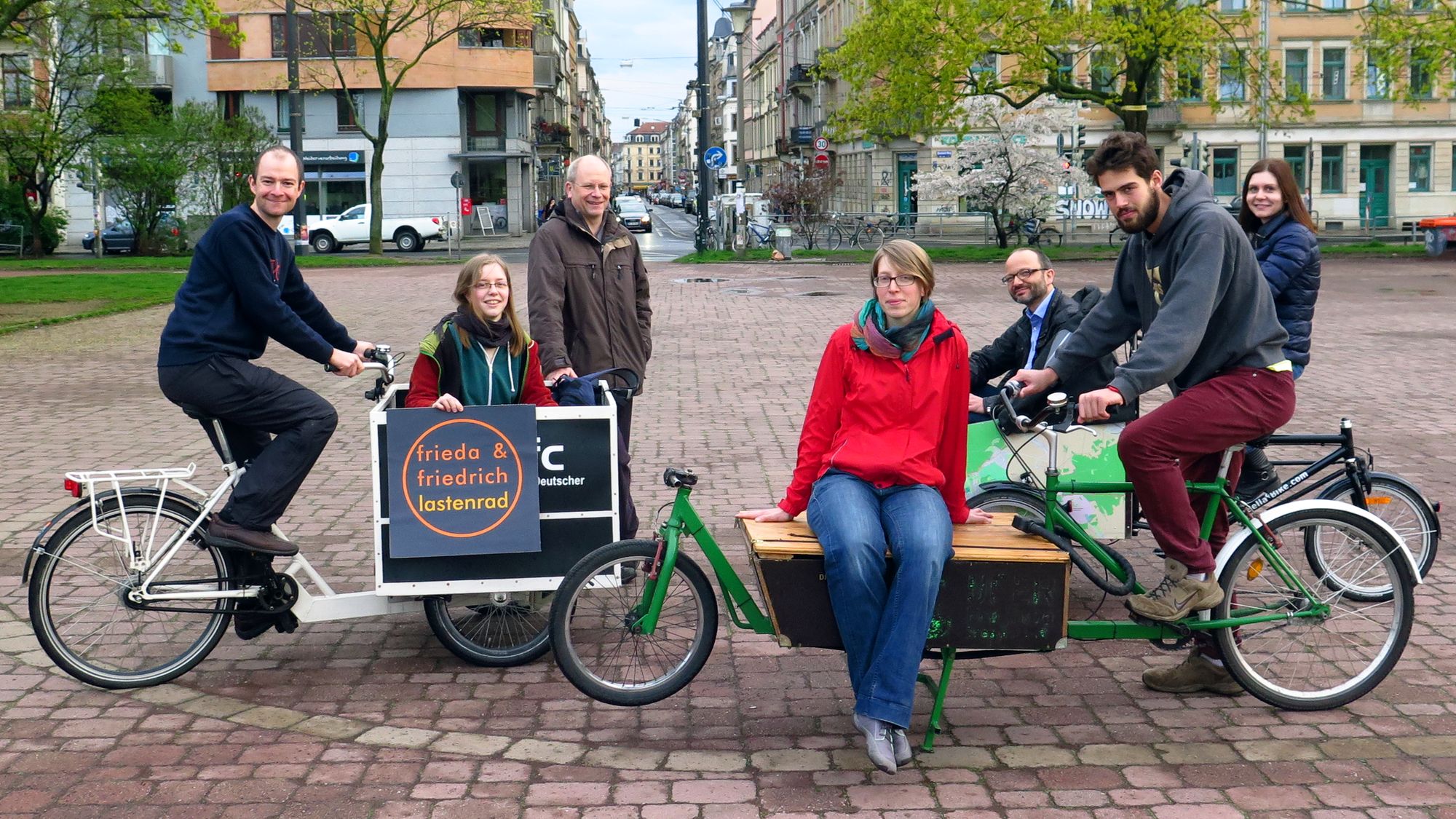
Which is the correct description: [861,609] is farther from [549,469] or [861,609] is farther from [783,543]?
[549,469]

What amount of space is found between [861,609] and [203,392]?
2365 mm

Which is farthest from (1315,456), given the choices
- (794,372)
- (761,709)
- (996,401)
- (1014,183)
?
(1014,183)

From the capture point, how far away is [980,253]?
36.3 meters

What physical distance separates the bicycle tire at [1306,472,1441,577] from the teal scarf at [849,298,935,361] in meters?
2.59

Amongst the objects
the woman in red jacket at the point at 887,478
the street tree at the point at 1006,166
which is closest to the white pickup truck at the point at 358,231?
the street tree at the point at 1006,166

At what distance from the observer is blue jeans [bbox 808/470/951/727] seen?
165 inches

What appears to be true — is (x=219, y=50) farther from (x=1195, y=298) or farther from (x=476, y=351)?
(x=1195, y=298)

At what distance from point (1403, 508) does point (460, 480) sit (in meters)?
3.97

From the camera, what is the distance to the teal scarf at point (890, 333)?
14.8ft

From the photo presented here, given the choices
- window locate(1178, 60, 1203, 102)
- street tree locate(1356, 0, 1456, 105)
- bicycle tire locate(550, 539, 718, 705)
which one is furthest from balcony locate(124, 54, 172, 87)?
bicycle tire locate(550, 539, 718, 705)

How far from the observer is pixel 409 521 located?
5043 millimetres

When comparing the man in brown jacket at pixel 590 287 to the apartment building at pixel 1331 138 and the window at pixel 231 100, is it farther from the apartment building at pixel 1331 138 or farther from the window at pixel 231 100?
the window at pixel 231 100

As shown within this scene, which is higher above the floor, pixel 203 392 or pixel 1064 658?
pixel 203 392

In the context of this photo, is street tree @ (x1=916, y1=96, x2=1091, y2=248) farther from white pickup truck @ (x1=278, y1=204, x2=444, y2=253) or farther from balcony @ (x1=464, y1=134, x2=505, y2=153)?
balcony @ (x1=464, y1=134, x2=505, y2=153)
